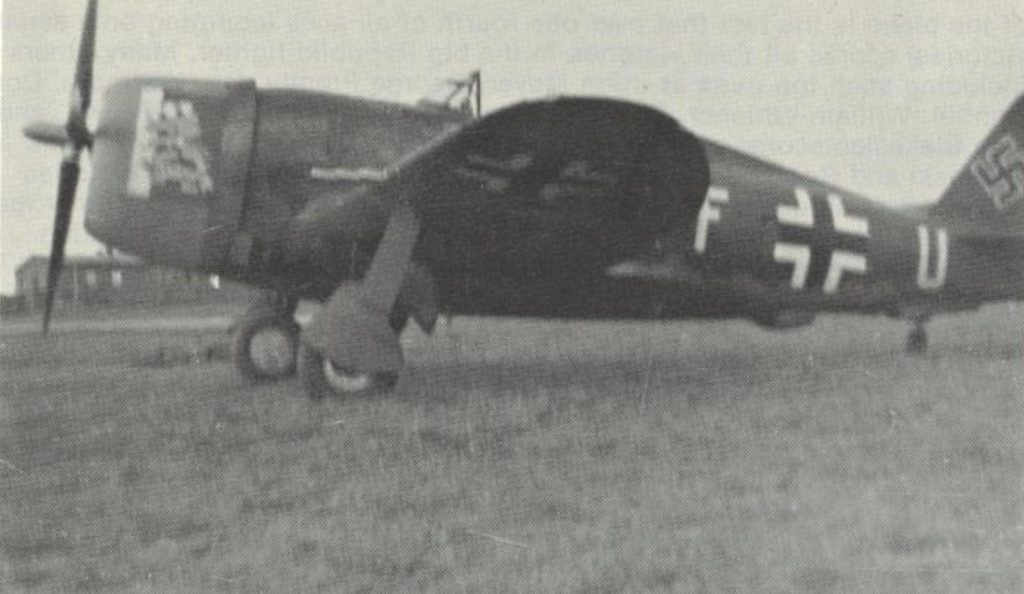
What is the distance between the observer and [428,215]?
5.66 m

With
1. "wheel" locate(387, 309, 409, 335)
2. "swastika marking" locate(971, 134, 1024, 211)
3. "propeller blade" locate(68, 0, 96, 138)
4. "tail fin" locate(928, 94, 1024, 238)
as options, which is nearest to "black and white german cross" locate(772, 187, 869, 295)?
"tail fin" locate(928, 94, 1024, 238)

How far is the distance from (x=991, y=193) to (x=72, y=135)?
290 inches

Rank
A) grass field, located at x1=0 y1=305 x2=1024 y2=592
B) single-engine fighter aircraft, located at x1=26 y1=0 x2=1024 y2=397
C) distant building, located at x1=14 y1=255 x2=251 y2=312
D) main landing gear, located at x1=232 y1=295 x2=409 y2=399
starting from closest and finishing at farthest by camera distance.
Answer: grass field, located at x1=0 y1=305 x2=1024 y2=592 < single-engine fighter aircraft, located at x1=26 y1=0 x2=1024 y2=397 < main landing gear, located at x1=232 y1=295 x2=409 y2=399 < distant building, located at x1=14 y1=255 x2=251 y2=312

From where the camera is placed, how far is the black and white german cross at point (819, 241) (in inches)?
279

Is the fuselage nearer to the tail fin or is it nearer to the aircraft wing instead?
the aircraft wing

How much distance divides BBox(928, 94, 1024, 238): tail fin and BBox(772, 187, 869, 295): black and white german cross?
4.26 feet

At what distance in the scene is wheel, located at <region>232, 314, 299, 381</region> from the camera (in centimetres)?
652

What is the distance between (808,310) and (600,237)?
2154 millimetres

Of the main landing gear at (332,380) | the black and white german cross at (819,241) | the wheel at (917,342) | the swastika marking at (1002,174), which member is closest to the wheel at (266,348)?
the main landing gear at (332,380)

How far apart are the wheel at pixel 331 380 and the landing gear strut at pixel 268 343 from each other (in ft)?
2.99

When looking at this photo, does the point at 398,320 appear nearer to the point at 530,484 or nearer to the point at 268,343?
the point at 268,343

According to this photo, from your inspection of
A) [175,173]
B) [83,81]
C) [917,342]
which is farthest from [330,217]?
[917,342]

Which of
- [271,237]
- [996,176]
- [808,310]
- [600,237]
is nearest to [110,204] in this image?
[271,237]

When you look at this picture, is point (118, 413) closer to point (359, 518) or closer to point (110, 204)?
point (110, 204)
